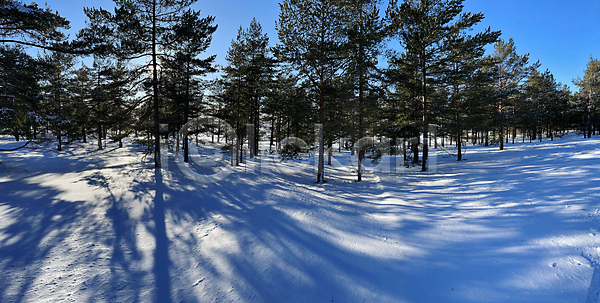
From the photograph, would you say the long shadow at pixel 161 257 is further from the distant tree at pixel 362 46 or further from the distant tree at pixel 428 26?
the distant tree at pixel 428 26

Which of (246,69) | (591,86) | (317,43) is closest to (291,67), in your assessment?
(317,43)

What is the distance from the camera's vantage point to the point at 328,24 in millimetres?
10930

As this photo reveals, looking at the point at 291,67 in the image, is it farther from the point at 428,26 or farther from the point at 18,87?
the point at 18,87

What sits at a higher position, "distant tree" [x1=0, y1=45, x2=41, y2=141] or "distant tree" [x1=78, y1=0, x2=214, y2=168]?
"distant tree" [x1=78, y1=0, x2=214, y2=168]

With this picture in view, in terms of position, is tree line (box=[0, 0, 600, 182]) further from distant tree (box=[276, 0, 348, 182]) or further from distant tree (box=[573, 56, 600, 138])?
distant tree (box=[573, 56, 600, 138])

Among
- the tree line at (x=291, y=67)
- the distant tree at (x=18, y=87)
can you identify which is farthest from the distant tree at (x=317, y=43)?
the distant tree at (x=18, y=87)

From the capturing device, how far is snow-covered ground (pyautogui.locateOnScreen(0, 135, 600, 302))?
3213mm

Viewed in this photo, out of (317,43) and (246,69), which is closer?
(317,43)

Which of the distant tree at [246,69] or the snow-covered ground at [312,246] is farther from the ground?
the distant tree at [246,69]

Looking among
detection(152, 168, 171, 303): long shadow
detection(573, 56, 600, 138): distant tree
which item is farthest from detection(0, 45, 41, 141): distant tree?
detection(573, 56, 600, 138): distant tree

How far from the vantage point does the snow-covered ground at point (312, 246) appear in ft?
10.5

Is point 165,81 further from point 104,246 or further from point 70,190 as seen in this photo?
point 104,246

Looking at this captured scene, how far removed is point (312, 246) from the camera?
4691mm

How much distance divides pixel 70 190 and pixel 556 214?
1606 centimetres
